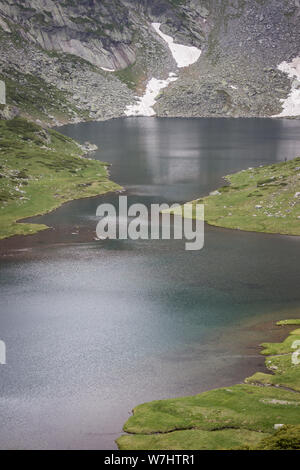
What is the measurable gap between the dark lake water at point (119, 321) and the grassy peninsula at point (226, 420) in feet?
7.97

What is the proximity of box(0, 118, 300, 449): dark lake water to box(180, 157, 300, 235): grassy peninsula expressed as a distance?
6.34m

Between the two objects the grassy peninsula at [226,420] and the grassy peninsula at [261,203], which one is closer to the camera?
the grassy peninsula at [226,420]

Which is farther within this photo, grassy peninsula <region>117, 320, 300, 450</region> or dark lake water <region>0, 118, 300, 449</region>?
dark lake water <region>0, 118, 300, 449</region>

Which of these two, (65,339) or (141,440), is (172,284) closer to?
(65,339)

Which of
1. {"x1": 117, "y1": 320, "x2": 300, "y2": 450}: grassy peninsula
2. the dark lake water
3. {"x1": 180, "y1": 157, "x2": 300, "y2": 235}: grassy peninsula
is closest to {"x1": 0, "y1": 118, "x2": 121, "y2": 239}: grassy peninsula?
the dark lake water

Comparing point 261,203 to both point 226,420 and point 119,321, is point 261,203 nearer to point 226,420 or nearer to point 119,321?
point 119,321

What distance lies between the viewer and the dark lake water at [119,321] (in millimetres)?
53969

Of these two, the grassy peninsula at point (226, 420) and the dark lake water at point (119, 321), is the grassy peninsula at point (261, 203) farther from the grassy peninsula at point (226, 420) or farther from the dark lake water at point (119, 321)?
the grassy peninsula at point (226, 420)

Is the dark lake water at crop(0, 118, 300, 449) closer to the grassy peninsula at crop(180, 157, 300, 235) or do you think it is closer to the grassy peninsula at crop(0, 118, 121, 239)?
the grassy peninsula at crop(180, 157, 300, 235)

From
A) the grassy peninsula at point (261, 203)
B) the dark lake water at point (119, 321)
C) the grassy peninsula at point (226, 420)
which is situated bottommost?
the grassy peninsula at point (226, 420)

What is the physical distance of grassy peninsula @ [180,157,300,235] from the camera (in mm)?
122938

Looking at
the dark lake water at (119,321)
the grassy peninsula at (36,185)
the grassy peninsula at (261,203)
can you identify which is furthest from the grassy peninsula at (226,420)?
the grassy peninsula at (36,185)

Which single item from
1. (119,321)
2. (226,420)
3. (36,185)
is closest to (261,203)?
(36,185)

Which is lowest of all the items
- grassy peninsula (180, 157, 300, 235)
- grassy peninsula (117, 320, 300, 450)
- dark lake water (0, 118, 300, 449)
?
grassy peninsula (117, 320, 300, 450)
